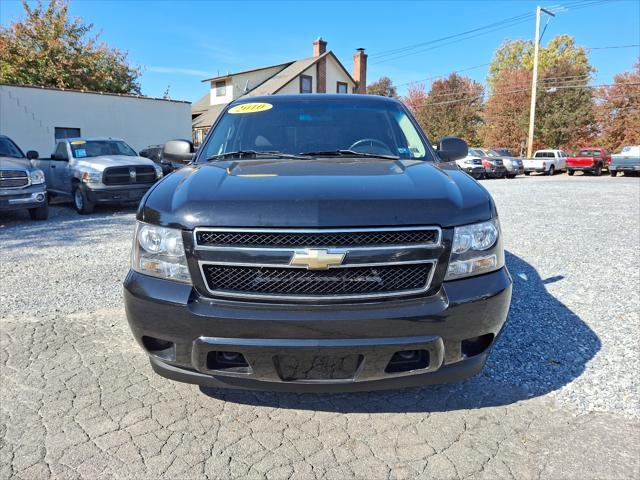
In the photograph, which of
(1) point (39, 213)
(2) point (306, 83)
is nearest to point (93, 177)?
(1) point (39, 213)

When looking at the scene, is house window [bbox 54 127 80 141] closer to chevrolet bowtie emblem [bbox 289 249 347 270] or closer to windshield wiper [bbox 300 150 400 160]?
windshield wiper [bbox 300 150 400 160]

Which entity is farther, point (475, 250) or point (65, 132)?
point (65, 132)

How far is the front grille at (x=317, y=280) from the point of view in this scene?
2.04 metres

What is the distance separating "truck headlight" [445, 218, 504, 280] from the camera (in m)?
2.13

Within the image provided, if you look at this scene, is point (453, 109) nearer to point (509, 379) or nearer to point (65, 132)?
point (65, 132)

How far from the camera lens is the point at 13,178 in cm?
866

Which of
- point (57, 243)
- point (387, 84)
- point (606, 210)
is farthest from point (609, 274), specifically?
point (387, 84)

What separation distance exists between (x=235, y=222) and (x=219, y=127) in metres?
1.91

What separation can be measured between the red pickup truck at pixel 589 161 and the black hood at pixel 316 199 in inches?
1214

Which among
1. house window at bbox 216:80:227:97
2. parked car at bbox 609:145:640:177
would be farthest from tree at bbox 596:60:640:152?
house window at bbox 216:80:227:97

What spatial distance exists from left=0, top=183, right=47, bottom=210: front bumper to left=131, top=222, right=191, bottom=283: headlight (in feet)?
26.5

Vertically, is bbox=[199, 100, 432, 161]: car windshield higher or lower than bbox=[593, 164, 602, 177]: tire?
higher

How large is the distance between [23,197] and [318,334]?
9049 millimetres

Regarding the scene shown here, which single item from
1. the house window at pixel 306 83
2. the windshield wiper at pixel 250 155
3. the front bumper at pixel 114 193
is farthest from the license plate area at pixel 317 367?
the house window at pixel 306 83
